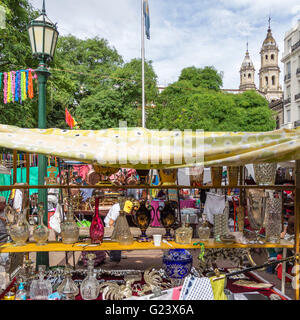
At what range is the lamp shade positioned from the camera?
3.31 metres

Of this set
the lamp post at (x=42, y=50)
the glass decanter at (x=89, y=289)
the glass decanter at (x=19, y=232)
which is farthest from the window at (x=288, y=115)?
the glass decanter at (x=19, y=232)

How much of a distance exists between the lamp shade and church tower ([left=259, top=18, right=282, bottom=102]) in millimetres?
47655

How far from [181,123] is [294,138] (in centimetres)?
878

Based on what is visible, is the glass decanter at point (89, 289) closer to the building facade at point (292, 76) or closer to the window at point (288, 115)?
the building facade at point (292, 76)

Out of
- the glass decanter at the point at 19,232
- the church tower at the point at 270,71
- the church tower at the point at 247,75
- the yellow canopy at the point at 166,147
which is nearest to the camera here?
the yellow canopy at the point at 166,147

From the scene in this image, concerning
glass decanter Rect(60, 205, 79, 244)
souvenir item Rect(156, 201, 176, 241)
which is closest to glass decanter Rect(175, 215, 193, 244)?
souvenir item Rect(156, 201, 176, 241)

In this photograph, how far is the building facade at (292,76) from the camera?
2392cm

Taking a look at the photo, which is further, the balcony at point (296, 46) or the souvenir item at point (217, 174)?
the balcony at point (296, 46)

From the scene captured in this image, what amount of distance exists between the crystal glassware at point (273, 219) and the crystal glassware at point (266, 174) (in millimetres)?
181

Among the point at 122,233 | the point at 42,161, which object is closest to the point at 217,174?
the point at 122,233

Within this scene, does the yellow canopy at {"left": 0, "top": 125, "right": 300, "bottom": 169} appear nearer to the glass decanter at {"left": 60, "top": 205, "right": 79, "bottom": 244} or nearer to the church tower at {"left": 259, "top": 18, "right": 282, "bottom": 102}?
the glass decanter at {"left": 60, "top": 205, "right": 79, "bottom": 244}

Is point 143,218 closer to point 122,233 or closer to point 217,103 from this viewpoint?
point 122,233

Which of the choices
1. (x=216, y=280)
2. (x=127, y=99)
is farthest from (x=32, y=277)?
(x=127, y=99)

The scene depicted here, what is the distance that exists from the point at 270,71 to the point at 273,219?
49.9m
